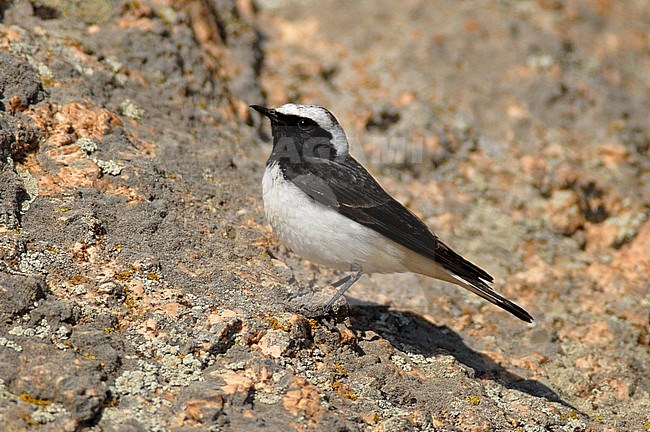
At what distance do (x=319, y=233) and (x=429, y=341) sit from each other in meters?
1.32

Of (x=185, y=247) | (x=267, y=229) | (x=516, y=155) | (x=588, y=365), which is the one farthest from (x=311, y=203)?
(x=516, y=155)

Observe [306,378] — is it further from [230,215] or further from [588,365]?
[588,365]

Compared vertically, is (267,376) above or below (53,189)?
below

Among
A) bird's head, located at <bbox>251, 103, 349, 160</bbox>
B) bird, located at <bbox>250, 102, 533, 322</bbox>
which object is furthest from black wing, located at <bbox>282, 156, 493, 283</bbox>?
bird's head, located at <bbox>251, 103, 349, 160</bbox>

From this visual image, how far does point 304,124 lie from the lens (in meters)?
6.18

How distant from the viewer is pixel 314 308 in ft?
16.7

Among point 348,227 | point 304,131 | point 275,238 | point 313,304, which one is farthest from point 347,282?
point 304,131

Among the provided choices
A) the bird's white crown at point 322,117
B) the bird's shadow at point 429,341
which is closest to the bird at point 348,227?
the bird's white crown at point 322,117

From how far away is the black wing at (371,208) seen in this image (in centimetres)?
560

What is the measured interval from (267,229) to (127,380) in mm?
2300

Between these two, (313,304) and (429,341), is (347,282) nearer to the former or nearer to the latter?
(313,304)

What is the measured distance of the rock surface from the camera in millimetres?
4191

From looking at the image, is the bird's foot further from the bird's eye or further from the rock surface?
the bird's eye

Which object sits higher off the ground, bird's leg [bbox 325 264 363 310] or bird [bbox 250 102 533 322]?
bird [bbox 250 102 533 322]
